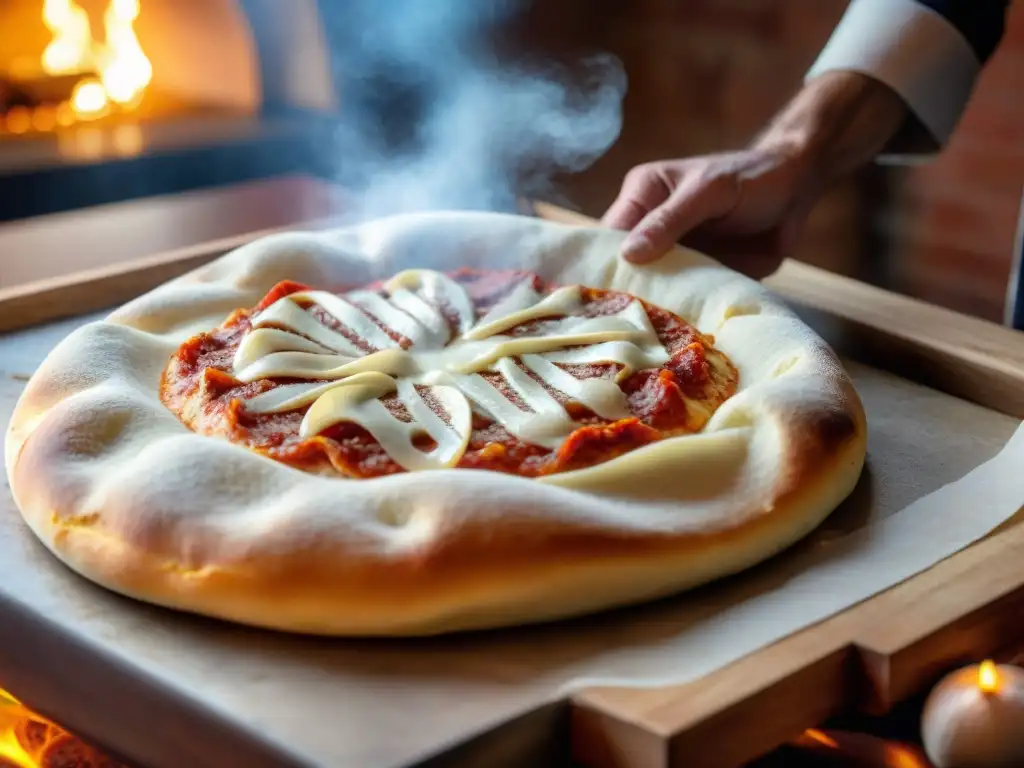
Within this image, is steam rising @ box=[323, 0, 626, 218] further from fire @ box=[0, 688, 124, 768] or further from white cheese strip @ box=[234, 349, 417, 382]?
fire @ box=[0, 688, 124, 768]

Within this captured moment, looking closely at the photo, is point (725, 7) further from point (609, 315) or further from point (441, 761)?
point (441, 761)

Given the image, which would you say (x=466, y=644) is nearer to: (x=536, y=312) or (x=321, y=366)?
(x=321, y=366)

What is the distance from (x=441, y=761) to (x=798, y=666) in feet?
1.04

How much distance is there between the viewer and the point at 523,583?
3.90 ft

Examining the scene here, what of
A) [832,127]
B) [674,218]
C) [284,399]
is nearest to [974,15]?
[832,127]

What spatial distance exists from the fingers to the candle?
1.09 meters

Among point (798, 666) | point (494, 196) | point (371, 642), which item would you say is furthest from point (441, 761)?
point (494, 196)

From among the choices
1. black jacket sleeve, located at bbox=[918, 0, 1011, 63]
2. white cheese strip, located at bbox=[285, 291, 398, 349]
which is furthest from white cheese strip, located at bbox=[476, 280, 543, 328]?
black jacket sleeve, located at bbox=[918, 0, 1011, 63]

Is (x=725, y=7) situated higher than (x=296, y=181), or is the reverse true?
(x=725, y=7)

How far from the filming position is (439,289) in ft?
6.07

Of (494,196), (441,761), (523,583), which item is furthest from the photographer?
(494,196)

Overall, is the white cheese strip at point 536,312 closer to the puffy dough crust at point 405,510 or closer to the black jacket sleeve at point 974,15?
the puffy dough crust at point 405,510

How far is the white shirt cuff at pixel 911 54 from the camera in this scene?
2303mm

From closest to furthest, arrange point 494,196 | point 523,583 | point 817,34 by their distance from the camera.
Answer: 1. point 523,583
2. point 494,196
3. point 817,34
